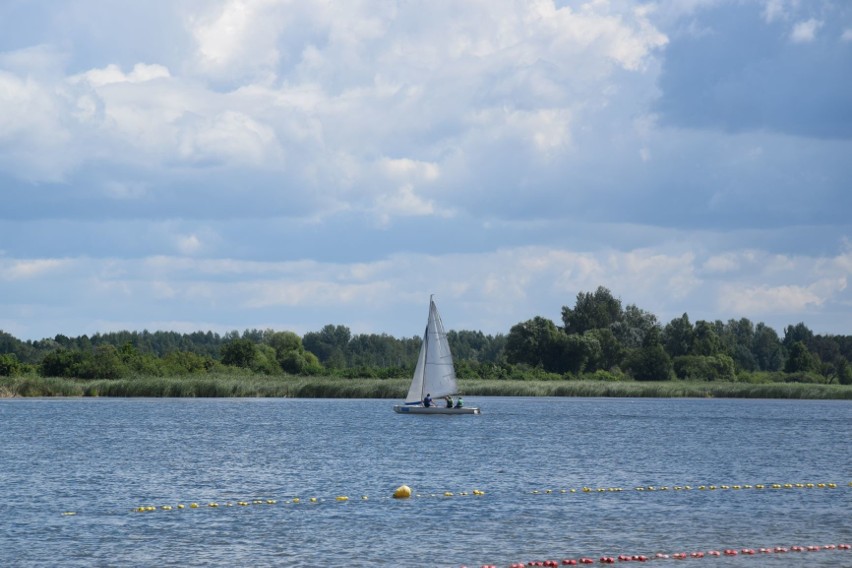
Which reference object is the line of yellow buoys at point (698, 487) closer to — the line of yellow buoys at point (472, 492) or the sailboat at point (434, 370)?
the line of yellow buoys at point (472, 492)

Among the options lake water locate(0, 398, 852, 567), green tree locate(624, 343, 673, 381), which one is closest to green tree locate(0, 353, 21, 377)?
lake water locate(0, 398, 852, 567)

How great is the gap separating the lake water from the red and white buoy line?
489 millimetres

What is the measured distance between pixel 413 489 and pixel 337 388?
9274 centimetres

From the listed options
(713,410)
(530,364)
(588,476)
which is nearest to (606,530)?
(588,476)

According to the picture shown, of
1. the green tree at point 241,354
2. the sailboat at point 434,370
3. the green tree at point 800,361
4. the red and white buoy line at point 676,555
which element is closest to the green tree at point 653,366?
the green tree at point 800,361

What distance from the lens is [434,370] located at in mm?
103875

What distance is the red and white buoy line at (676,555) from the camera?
3291cm

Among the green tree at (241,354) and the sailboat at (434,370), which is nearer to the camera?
the sailboat at (434,370)

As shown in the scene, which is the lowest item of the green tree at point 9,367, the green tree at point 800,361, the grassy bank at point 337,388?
the grassy bank at point 337,388

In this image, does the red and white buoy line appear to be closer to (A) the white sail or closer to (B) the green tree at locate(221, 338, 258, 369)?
(A) the white sail

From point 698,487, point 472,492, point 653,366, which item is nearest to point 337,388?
point 653,366

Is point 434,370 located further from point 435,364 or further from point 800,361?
point 800,361

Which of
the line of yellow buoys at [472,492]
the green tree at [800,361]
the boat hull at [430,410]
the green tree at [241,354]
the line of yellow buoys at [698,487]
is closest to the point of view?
the line of yellow buoys at [472,492]

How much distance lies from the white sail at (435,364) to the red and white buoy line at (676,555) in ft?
223
